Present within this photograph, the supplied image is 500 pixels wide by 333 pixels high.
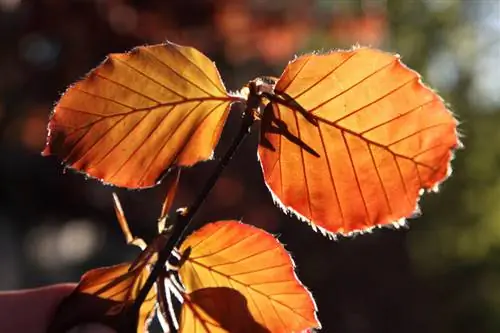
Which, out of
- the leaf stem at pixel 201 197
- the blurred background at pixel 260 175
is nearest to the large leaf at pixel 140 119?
the leaf stem at pixel 201 197

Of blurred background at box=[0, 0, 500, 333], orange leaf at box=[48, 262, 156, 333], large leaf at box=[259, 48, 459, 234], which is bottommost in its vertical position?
orange leaf at box=[48, 262, 156, 333]

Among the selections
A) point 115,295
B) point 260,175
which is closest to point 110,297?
point 115,295

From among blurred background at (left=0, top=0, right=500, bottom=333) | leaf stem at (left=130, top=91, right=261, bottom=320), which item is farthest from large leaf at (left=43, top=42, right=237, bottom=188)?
blurred background at (left=0, top=0, right=500, bottom=333)

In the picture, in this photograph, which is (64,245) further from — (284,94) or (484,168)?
(284,94)

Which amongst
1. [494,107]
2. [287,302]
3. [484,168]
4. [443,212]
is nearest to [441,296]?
[443,212]

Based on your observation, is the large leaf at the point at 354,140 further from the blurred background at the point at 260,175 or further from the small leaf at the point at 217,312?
the blurred background at the point at 260,175

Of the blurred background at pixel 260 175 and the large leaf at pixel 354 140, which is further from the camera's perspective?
the blurred background at pixel 260 175

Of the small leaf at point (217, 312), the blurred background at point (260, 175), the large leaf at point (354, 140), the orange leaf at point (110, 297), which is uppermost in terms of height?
the blurred background at point (260, 175)

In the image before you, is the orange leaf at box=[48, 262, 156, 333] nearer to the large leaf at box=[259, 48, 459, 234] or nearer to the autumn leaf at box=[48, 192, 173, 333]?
the autumn leaf at box=[48, 192, 173, 333]
